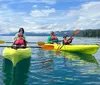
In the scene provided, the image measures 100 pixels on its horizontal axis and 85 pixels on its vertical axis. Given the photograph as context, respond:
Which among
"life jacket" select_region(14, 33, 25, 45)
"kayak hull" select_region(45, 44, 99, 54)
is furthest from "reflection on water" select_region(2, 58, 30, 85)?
"kayak hull" select_region(45, 44, 99, 54)

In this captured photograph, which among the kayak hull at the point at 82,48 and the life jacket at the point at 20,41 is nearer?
the life jacket at the point at 20,41

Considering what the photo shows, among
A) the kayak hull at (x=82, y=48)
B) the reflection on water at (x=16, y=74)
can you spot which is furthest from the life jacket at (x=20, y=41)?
the kayak hull at (x=82, y=48)

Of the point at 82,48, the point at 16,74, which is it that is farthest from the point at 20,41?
the point at 82,48

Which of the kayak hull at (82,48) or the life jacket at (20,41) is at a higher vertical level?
the life jacket at (20,41)

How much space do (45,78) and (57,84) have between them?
1.29m

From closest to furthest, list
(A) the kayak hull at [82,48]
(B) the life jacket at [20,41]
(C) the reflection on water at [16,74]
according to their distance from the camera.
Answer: (C) the reflection on water at [16,74] → (B) the life jacket at [20,41] → (A) the kayak hull at [82,48]

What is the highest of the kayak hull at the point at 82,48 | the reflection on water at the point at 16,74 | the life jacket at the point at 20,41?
the life jacket at the point at 20,41

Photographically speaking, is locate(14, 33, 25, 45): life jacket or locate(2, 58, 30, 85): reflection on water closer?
locate(2, 58, 30, 85): reflection on water

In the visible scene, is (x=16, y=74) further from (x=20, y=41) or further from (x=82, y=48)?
(x=82, y=48)

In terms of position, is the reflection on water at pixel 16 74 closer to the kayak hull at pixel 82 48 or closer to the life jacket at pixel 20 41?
the life jacket at pixel 20 41

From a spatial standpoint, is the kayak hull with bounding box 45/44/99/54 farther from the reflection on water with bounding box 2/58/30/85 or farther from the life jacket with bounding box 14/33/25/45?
the reflection on water with bounding box 2/58/30/85

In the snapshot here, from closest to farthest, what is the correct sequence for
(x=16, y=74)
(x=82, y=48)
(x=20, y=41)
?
(x=16, y=74) < (x=20, y=41) < (x=82, y=48)

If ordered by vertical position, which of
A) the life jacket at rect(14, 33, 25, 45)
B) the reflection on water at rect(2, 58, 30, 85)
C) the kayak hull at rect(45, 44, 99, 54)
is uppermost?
the life jacket at rect(14, 33, 25, 45)

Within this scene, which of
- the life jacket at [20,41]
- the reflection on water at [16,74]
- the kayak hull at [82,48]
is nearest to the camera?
the reflection on water at [16,74]
